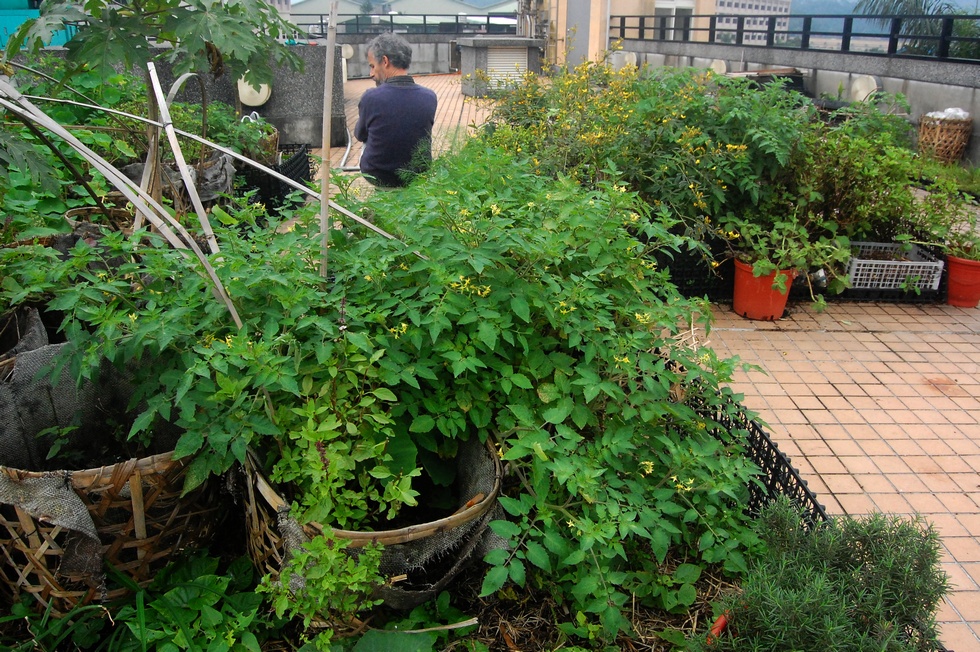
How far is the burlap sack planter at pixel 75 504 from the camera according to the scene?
6.61 feet

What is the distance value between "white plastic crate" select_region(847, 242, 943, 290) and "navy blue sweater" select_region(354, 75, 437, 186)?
10.9 feet

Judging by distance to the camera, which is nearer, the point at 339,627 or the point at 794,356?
the point at 339,627

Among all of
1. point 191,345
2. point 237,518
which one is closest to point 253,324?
point 191,345

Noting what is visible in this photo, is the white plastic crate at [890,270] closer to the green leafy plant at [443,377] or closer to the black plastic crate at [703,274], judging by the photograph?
the black plastic crate at [703,274]

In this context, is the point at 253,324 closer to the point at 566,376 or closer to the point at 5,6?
the point at 566,376

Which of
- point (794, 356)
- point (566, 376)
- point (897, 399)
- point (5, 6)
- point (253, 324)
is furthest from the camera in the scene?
point (5, 6)

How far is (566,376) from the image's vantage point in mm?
2381

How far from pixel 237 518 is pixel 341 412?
93cm

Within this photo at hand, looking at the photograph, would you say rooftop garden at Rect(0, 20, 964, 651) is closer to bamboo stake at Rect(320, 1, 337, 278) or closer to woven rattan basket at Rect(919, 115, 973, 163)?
bamboo stake at Rect(320, 1, 337, 278)

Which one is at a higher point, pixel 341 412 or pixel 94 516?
pixel 341 412

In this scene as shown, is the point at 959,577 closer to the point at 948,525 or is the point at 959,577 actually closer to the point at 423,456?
the point at 948,525

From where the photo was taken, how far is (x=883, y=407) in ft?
13.7

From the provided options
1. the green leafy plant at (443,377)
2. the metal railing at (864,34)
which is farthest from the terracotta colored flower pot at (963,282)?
the metal railing at (864,34)

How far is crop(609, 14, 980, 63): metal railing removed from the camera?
11602mm
